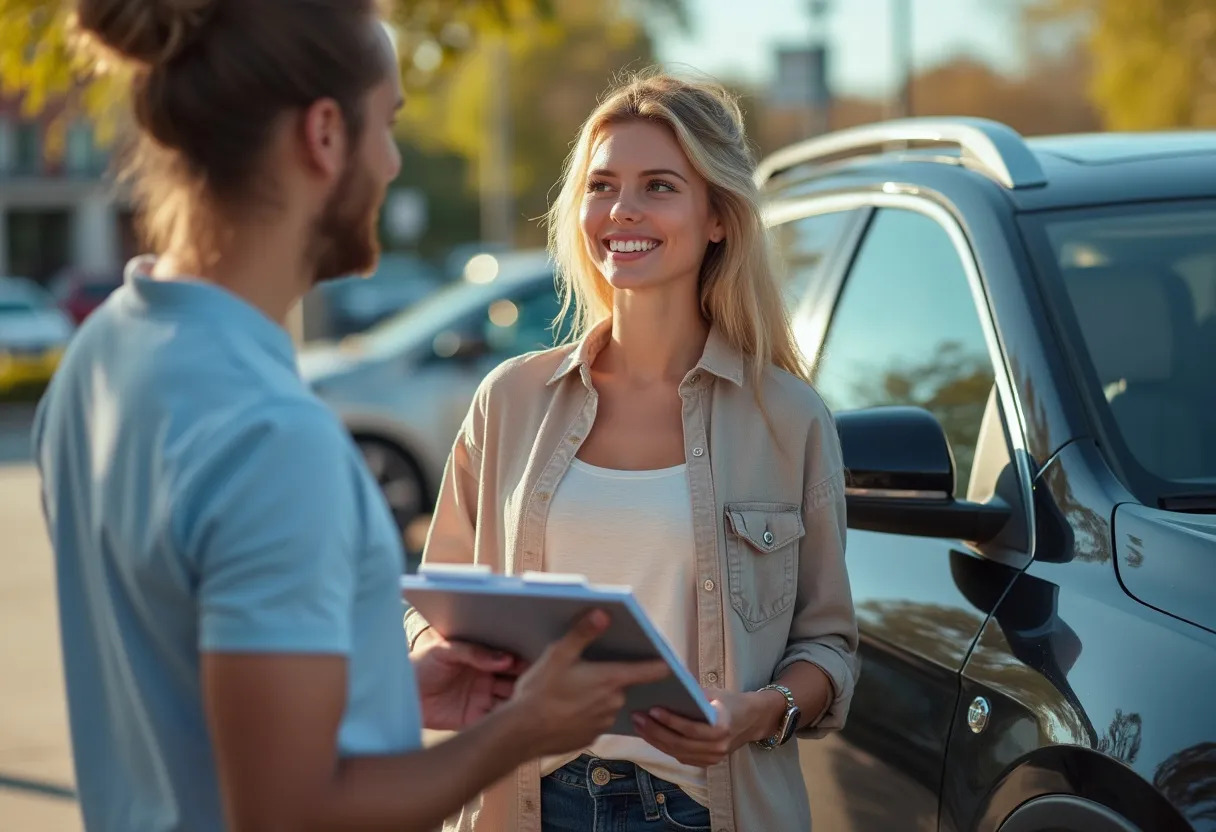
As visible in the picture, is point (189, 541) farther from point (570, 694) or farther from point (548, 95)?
point (548, 95)

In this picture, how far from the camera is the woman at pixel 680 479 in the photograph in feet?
8.52

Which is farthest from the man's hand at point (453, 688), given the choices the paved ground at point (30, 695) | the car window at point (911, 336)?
the paved ground at point (30, 695)

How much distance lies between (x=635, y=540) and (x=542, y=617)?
79cm

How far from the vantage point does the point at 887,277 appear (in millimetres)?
3650

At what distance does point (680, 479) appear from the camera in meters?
2.70

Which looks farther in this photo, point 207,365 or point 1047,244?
point 1047,244

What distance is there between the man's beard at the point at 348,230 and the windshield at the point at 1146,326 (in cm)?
147

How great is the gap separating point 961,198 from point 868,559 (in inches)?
29.2

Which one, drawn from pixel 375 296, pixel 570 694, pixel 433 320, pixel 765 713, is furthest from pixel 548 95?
pixel 570 694

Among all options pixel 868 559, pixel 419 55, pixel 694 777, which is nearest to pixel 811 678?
pixel 694 777

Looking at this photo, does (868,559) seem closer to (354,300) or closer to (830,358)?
(830,358)

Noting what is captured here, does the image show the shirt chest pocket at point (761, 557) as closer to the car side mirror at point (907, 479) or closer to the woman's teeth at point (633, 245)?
the car side mirror at point (907, 479)

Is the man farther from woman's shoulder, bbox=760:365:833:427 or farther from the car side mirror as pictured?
the car side mirror

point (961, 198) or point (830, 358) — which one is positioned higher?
point (961, 198)
